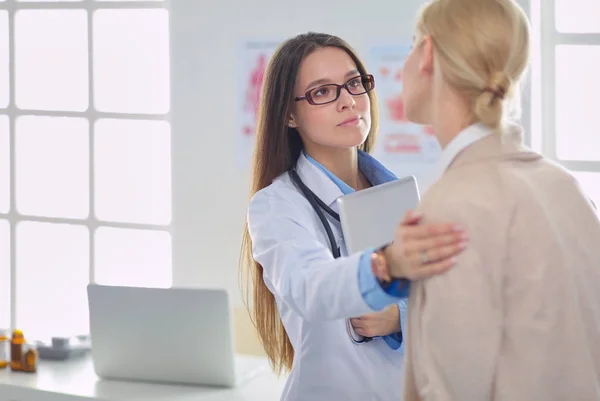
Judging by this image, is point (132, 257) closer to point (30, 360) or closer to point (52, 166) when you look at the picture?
point (52, 166)

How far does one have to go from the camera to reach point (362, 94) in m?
2.29

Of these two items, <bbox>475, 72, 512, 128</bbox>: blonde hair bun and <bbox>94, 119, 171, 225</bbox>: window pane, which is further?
<bbox>94, 119, 171, 225</bbox>: window pane

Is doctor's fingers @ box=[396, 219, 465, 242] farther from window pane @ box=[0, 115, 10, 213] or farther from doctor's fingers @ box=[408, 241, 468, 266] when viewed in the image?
window pane @ box=[0, 115, 10, 213]

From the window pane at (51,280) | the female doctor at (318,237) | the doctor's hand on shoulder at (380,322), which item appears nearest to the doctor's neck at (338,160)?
the female doctor at (318,237)

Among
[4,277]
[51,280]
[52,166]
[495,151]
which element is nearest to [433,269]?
[495,151]

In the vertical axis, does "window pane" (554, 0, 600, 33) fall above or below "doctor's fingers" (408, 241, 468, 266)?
above

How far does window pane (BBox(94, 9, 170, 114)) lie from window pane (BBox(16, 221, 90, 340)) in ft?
2.45

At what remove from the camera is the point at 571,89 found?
3.73 metres

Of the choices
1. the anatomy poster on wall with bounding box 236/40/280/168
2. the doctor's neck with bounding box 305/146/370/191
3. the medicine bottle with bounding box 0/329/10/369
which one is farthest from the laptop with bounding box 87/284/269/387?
the anatomy poster on wall with bounding box 236/40/280/168

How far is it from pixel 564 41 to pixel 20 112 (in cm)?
278

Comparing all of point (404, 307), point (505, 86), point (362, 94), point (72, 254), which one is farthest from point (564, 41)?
point (72, 254)

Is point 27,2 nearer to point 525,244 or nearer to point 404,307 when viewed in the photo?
point 404,307

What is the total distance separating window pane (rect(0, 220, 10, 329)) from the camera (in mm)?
5094

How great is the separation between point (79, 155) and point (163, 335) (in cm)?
229
